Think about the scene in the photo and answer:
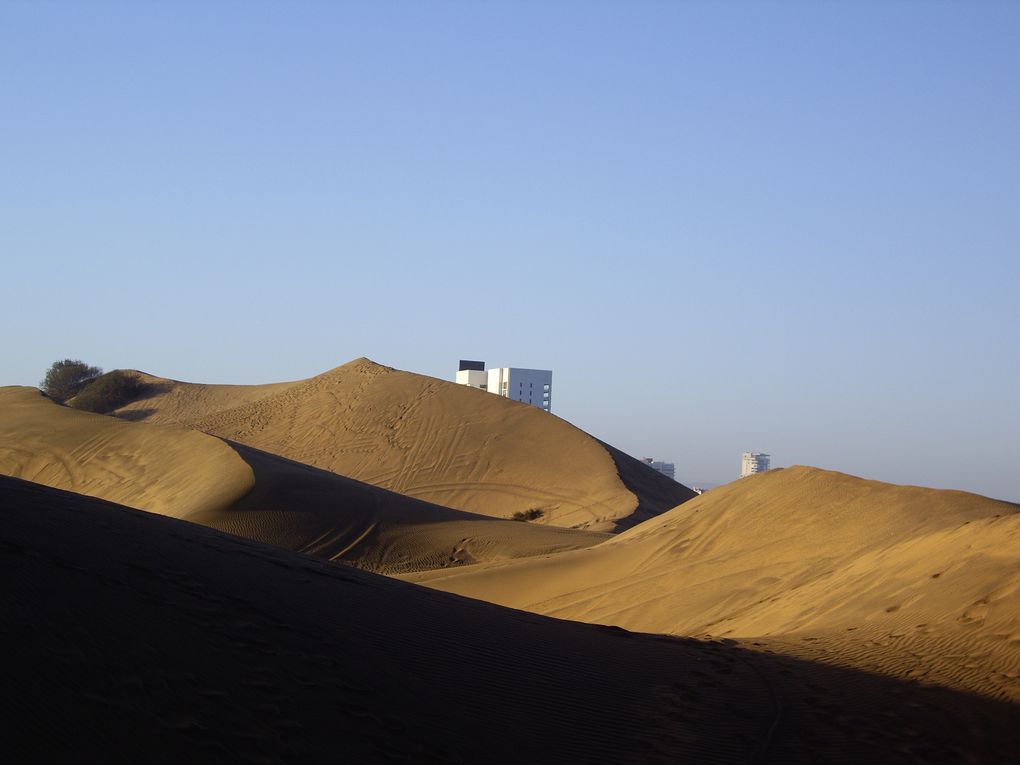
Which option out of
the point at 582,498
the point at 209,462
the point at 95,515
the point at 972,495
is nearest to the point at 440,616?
the point at 95,515

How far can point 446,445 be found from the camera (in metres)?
40.8

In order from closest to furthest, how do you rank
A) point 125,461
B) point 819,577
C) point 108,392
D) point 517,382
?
point 819,577
point 125,461
point 108,392
point 517,382

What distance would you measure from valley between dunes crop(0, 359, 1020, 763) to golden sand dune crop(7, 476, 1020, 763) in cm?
2

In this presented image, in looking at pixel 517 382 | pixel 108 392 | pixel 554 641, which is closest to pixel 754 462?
pixel 517 382

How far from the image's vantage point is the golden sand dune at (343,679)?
4.27 metres

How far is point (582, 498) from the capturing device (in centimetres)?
3597

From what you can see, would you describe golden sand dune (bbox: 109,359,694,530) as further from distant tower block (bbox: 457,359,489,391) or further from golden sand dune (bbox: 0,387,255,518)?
distant tower block (bbox: 457,359,489,391)

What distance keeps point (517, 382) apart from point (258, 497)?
60.1 meters

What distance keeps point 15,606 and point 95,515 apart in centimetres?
242

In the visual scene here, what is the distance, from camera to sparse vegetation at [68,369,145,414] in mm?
56625

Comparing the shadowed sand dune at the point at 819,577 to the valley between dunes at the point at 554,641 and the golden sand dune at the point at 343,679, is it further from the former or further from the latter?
the golden sand dune at the point at 343,679

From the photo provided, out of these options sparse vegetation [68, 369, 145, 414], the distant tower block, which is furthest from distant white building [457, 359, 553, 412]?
sparse vegetation [68, 369, 145, 414]

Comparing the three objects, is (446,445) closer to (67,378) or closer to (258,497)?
(258,497)

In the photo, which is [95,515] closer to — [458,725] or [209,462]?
[458,725]
